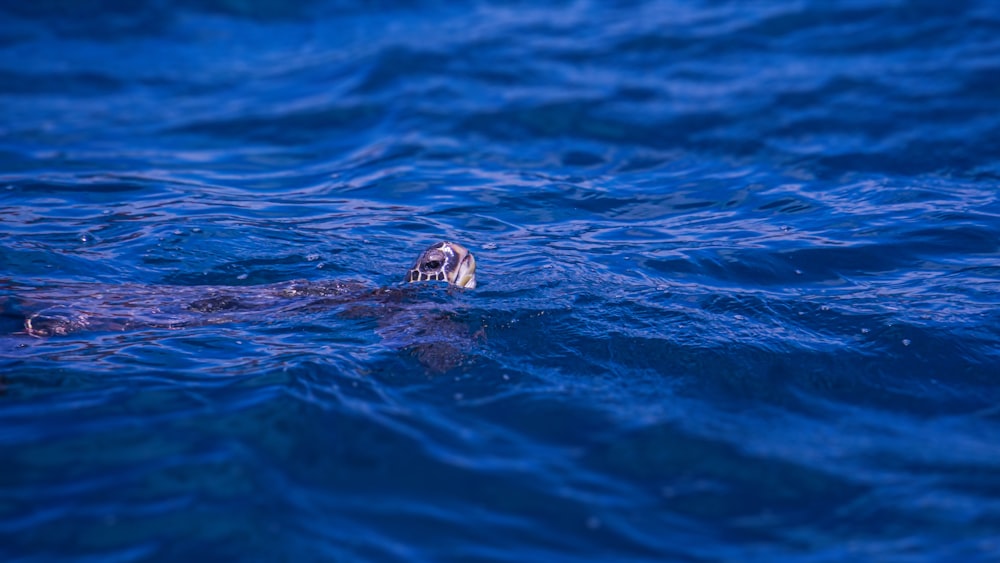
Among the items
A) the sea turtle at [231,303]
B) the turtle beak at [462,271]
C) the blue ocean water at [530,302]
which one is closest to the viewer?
the blue ocean water at [530,302]

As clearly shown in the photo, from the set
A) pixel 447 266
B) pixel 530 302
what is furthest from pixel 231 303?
pixel 530 302

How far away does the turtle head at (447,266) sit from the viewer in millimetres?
6289

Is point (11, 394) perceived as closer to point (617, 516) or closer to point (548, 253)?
point (617, 516)

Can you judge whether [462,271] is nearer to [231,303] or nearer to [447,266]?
[447,266]

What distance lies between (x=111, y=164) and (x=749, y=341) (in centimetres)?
716

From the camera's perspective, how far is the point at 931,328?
5758 millimetres

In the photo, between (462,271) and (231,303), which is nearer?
(231,303)

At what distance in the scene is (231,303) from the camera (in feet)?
20.4

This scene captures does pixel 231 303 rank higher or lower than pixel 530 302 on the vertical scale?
lower

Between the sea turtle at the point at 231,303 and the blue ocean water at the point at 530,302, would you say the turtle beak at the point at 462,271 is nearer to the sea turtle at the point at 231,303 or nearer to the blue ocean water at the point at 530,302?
the sea turtle at the point at 231,303

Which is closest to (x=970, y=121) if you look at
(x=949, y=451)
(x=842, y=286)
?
(x=842, y=286)

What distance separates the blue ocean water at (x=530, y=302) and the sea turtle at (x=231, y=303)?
0.13 feet

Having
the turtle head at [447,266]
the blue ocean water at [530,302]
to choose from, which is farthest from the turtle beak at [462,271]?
the blue ocean water at [530,302]

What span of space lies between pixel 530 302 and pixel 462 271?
21.2 inches
